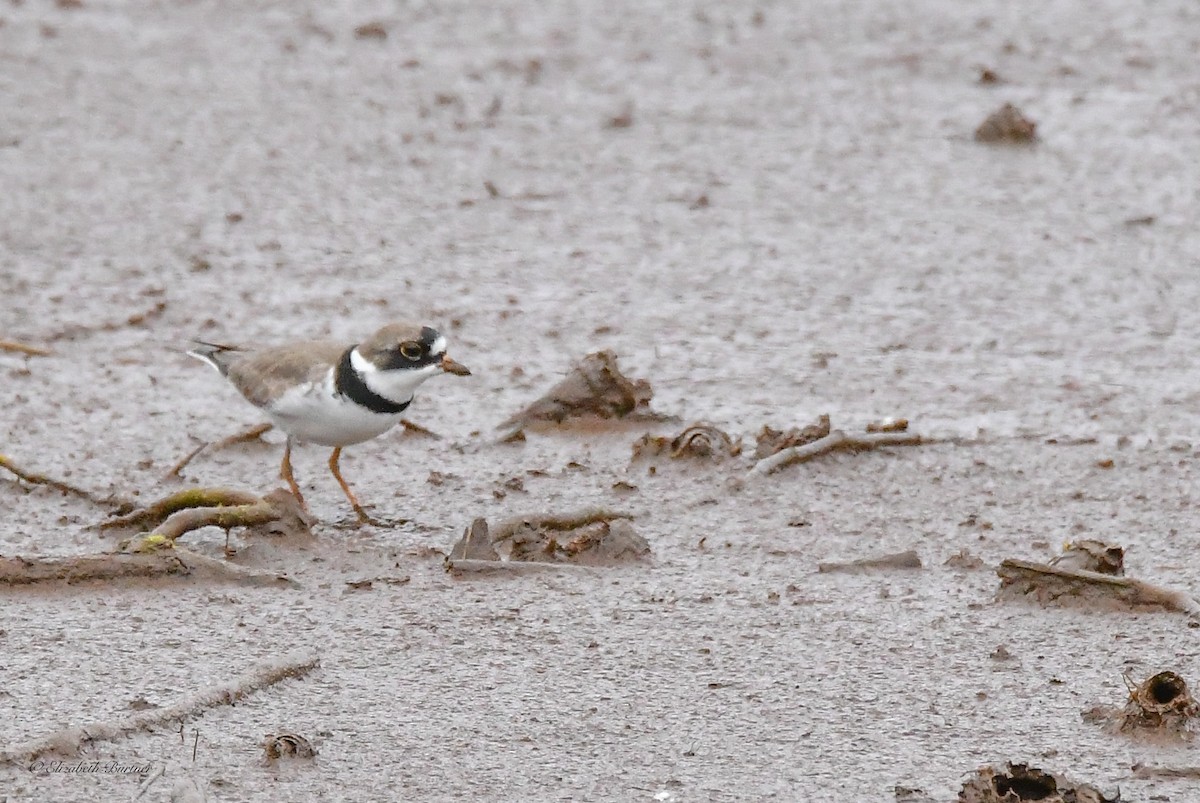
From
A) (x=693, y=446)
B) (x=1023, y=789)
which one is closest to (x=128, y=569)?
(x=693, y=446)

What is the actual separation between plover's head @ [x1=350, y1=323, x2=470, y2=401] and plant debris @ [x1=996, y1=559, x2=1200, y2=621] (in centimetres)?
204

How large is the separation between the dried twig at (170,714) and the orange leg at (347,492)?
142 centimetres

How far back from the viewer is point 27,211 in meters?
10.2

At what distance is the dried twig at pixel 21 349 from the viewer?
8453 mm

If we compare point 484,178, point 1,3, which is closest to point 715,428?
point 484,178

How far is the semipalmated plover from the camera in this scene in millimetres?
7004

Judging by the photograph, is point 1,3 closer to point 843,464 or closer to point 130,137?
point 130,137

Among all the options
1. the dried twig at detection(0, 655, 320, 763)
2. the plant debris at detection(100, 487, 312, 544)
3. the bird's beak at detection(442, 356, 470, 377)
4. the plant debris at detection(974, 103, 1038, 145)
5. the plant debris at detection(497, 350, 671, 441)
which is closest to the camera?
the dried twig at detection(0, 655, 320, 763)

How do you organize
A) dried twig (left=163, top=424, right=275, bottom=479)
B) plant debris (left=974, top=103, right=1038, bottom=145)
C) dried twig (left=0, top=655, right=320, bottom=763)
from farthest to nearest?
plant debris (left=974, top=103, right=1038, bottom=145) < dried twig (left=163, top=424, right=275, bottom=479) < dried twig (left=0, top=655, right=320, bottom=763)

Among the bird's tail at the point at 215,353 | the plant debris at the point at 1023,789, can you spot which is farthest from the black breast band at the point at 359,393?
the plant debris at the point at 1023,789

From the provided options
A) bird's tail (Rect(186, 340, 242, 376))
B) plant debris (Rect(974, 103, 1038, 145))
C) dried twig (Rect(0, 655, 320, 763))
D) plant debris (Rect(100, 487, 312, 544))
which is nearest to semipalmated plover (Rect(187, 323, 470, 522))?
plant debris (Rect(100, 487, 312, 544))

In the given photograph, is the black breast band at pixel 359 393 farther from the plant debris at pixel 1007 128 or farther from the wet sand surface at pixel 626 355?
the plant debris at pixel 1007 128

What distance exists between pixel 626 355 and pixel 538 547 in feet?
7.27

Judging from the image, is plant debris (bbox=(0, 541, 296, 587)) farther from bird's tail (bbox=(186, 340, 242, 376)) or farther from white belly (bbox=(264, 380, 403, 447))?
bird's tail (bbox=(186, 340, 242, 376))
